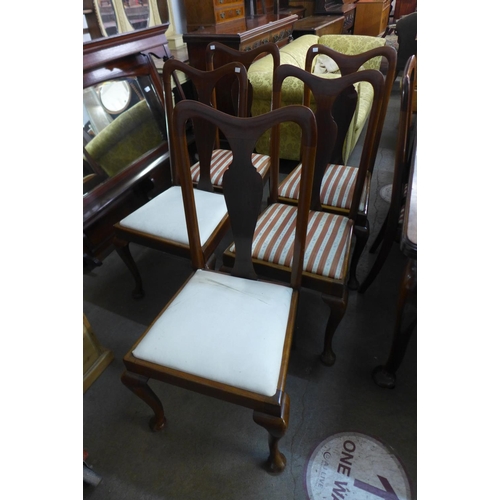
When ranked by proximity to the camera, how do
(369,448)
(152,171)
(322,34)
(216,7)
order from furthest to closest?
(322,34) < (216,7) < (152,171) < (369,448)

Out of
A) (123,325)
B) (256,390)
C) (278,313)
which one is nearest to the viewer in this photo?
(256,390)

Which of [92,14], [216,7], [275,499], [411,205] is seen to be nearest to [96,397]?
[275,499]

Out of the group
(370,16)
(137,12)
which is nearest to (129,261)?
(137,12)

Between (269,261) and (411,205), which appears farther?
(269,261)

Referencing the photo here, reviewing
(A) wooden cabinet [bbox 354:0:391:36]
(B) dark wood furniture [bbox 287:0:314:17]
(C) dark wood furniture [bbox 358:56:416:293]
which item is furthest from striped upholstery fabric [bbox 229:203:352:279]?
(A) wooden cabinet [bbox 354:0:391:36]

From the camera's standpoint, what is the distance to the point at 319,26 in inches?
139

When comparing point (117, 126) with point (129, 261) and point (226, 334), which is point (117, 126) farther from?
point (226, 334)

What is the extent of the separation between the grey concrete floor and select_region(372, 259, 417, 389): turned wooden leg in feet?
0.10

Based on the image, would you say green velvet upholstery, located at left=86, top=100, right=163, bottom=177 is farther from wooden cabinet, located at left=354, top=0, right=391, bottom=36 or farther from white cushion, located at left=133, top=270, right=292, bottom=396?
wooden cabinet, located at left=354, top=0, right=391, bottom=36

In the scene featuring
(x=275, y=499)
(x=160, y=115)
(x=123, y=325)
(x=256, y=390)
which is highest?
(x=160, y=115)

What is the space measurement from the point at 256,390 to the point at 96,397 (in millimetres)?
781

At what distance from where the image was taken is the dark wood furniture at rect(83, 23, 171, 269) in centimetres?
150

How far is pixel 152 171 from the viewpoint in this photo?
1.85 metres

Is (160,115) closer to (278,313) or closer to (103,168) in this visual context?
(103,168)
